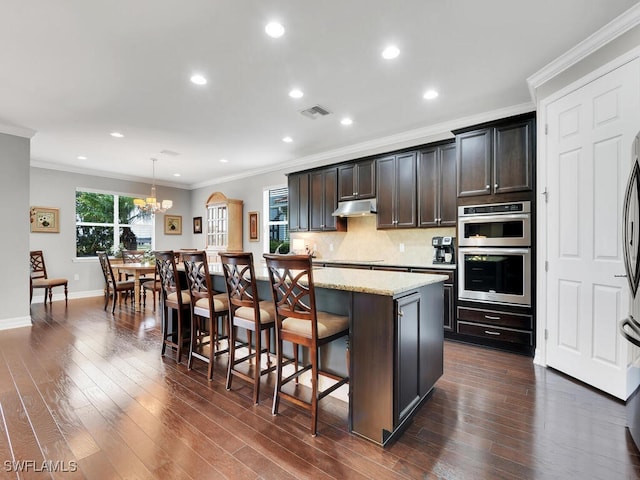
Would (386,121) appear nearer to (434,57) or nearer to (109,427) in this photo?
(434,57)

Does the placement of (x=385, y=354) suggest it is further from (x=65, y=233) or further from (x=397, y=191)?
(x=65, y=233)

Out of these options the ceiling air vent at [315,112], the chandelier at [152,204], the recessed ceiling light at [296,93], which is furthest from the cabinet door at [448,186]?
the chandelier at [152,204]

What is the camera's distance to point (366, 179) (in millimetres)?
4793

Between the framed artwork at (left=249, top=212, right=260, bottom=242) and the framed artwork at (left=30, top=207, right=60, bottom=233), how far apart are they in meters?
3.97

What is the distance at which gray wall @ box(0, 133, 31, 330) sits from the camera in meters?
4.35

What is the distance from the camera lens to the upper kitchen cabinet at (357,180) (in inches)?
186

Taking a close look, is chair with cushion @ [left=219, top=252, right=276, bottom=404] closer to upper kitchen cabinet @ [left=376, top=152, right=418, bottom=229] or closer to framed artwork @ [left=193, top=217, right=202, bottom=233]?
upper kitchen cabinet @ [left=376, top=152, right=418, bottom=229]

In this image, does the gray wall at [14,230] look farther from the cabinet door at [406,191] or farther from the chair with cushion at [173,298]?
the cabinet door at [406,191]

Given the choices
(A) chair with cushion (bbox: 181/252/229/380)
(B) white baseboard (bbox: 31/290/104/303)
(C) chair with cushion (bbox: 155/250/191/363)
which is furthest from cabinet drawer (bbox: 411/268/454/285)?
(B) white baseboard (bbox: 31/290/104/303)

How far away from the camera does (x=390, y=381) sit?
5.96 feet

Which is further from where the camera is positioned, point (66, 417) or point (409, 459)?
point (66, 417)

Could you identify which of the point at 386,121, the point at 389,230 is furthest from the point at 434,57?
the point at 389,230

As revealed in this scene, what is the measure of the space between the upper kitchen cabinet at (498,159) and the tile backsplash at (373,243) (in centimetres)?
80

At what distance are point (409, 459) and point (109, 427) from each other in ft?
6.12
